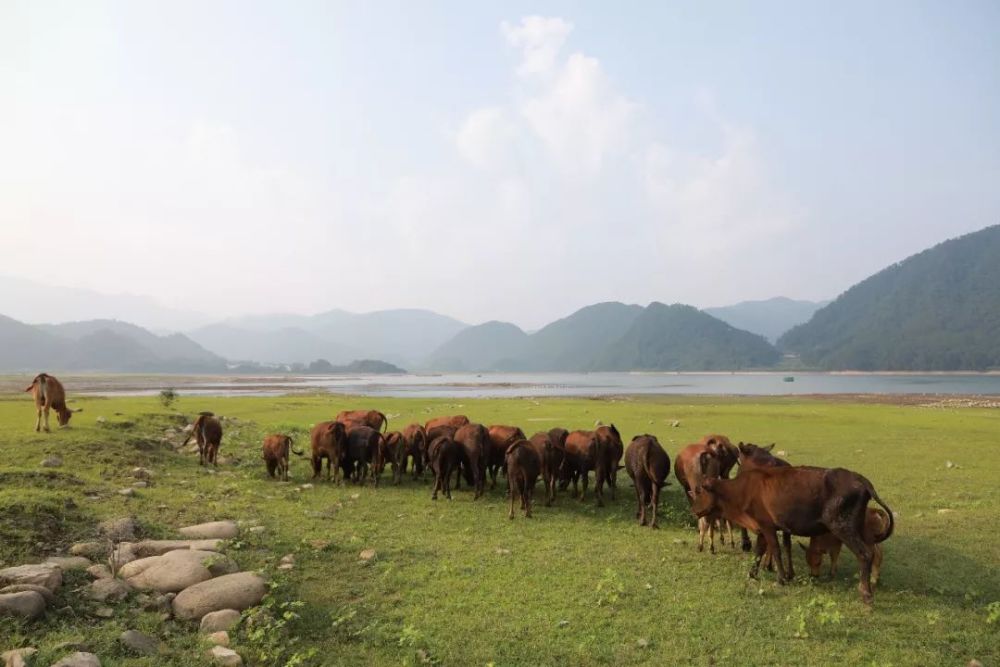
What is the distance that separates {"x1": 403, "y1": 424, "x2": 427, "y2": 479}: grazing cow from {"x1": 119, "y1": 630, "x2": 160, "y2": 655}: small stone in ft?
31.3

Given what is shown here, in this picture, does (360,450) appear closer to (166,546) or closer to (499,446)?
(499,446)

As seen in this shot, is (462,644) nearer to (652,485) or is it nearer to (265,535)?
(265,535)

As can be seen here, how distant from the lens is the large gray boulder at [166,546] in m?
8.37

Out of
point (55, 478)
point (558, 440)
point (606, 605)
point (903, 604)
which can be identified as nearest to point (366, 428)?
point (558, 440)

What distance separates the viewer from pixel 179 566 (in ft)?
25.2

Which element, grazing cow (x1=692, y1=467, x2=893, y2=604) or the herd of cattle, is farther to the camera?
the herd of cattle

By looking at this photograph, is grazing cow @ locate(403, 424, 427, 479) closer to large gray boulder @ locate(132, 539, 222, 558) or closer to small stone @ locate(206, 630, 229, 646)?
large gray boulder @ locate(132, 539, 222, 558)

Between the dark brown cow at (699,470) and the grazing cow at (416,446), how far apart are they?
6903 millimetres

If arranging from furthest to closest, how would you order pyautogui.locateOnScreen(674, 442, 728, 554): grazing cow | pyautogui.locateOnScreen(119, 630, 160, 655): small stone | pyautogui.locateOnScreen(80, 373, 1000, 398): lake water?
1. pyautogui.locateOnScreen(80, 373, 1000, 398): lake water
2. pyautogui.locateOnScreen(674, 442, 728, 554): grazing cow
3. pyautogui.locateOnScreen(119, 630, 160, 655): small stone

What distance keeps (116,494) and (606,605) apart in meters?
9.61

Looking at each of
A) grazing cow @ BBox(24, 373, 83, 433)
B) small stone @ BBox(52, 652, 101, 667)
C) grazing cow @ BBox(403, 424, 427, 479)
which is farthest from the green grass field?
grazing cow @ BBox(24, 373, 83, 433)

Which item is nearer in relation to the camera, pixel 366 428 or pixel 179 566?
pixel 179 566

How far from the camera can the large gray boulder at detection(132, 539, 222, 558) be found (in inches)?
329

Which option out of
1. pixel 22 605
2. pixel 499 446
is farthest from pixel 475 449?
pixel 22 605
